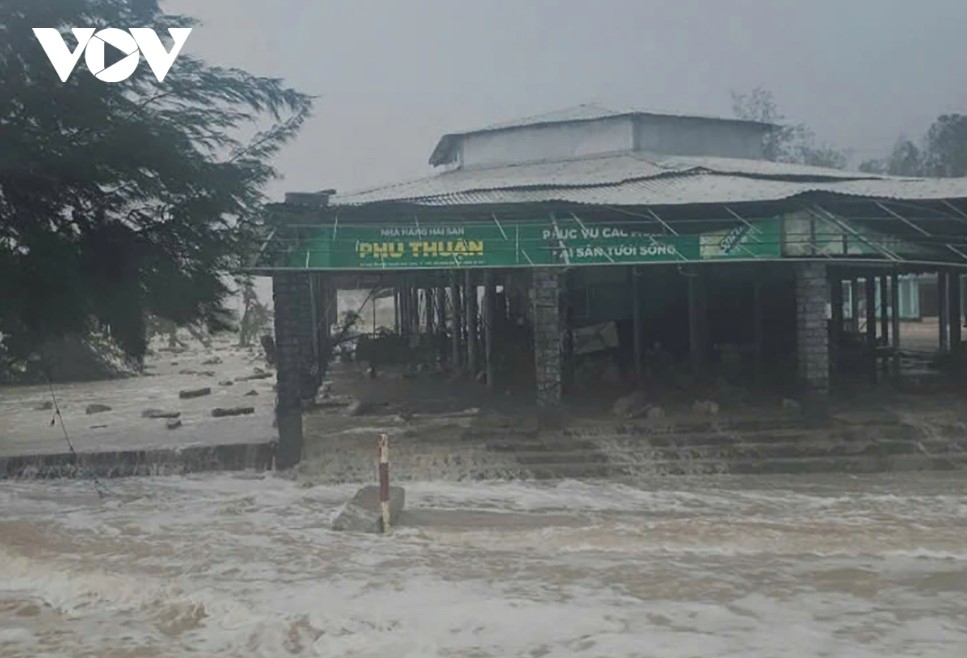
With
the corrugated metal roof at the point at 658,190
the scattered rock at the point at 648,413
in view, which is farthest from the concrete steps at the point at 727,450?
the corrugated metal roof at the point at 658,190

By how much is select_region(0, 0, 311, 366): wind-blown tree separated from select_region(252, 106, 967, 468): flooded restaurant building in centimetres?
124

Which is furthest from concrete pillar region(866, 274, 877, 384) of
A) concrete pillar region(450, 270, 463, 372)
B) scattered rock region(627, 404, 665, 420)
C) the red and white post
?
the red and white post

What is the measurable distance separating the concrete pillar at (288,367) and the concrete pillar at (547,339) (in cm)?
345

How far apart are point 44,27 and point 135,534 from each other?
17.7ft

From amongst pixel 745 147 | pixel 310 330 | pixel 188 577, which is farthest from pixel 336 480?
pixel 745 147

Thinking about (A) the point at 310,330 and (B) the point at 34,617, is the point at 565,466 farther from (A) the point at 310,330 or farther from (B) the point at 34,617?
(A) the point at 310,330

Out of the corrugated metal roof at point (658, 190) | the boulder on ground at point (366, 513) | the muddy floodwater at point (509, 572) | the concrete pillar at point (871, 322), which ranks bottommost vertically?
the muddy floodwater at point (509, 572)

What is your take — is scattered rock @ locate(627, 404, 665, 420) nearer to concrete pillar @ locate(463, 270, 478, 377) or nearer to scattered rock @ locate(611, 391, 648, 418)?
scattered rock @ locate(611, 391, 648, 418)

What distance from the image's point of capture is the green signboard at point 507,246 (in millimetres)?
14898

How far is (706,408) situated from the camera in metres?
16.1

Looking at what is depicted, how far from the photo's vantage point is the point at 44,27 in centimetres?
1088

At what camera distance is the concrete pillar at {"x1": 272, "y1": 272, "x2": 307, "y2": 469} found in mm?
15336

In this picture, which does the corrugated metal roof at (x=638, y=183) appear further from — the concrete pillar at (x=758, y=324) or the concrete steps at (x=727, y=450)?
the concrete steps at (x=727, y=450)

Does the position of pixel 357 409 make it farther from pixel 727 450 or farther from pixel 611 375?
pixel 727 450
